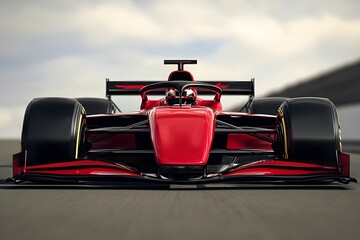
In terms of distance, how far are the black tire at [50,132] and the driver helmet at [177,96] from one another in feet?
7.38

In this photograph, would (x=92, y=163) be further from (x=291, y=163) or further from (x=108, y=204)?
(x=291, y=163)

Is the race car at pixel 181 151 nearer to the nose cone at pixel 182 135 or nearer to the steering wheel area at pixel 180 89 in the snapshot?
the nose cone at pixel 182 135

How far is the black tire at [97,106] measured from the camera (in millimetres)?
11500

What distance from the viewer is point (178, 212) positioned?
4.68 metres

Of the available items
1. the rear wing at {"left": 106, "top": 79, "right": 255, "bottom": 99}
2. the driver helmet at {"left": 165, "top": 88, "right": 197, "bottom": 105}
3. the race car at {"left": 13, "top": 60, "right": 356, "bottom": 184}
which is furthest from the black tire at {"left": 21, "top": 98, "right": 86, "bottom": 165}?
the rear wing at {"left": 106, "top": 79, "right": 255, "bottom": 99}

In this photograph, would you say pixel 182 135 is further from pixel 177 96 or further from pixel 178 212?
pixel 177 96

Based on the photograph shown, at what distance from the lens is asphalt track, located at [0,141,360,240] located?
3762 millimetres

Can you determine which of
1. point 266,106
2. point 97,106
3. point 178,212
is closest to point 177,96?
point 266,106

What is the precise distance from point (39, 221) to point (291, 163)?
10.4 feet

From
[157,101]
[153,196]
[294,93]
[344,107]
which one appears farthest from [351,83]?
[153,196]

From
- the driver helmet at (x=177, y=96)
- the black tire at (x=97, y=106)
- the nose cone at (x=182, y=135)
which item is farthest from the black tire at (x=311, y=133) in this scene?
the black tire at (x=97, y=106)

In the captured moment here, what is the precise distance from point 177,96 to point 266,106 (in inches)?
83.8

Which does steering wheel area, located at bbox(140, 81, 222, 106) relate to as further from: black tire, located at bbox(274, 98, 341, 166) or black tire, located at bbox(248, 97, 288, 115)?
black tire, located at bbox(274, 98, 341, 166)

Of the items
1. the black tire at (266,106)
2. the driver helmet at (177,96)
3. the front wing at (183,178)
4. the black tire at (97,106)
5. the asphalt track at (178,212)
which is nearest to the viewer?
the asphalt track at (178,212)
